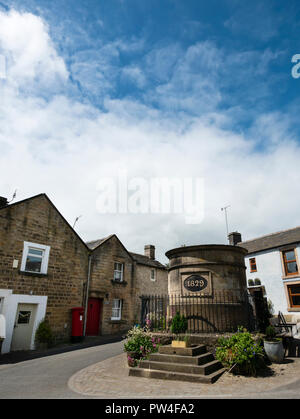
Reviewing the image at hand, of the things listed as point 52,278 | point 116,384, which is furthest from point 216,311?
point 52,278

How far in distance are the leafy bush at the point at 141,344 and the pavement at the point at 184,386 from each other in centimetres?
62

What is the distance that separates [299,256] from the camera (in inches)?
869

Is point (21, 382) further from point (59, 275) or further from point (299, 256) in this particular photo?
point (299, 256)

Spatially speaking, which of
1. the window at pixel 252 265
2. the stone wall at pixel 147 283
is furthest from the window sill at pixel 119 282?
the window at pixel 252 265

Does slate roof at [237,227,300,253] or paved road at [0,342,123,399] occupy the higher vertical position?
slate roof at [237,227,300,253]

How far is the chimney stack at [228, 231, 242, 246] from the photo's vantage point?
30203 millimetres

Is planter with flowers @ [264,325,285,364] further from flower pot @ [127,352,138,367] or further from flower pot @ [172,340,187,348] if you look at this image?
flower pot @ [127,352,138,367]

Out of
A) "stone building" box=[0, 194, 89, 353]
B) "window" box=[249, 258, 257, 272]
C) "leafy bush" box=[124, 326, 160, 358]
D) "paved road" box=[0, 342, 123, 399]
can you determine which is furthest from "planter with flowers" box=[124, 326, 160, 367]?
"window" box=[249, 258, 257, 272]

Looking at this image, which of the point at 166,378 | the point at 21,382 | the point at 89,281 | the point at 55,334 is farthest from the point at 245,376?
the point at 89,281

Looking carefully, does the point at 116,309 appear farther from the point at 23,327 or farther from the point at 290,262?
the point at 290,262

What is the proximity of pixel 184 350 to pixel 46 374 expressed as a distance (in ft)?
13.8

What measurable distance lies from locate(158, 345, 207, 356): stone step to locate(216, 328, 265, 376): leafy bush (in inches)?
20.8
